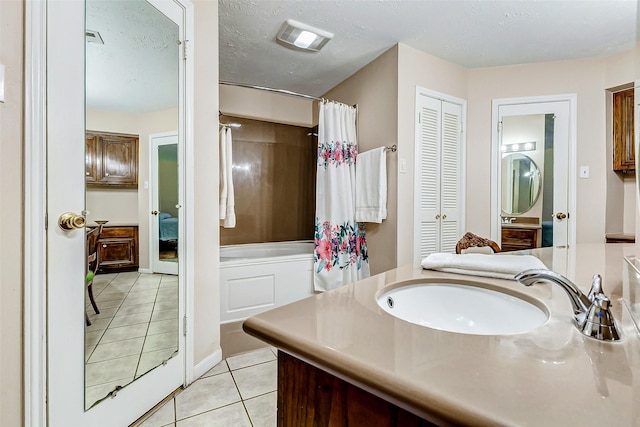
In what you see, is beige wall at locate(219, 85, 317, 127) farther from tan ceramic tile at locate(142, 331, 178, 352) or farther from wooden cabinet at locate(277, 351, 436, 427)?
wooden cabinet at locate(277, 351, 436, 427)

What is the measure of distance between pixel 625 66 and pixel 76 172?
4.20 meters

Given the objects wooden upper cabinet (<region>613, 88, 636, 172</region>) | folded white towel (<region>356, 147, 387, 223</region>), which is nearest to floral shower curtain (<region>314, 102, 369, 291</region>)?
folded white towel (<region>356, 147, 387, 223</region>)

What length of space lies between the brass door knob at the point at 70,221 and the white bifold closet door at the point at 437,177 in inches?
94.3

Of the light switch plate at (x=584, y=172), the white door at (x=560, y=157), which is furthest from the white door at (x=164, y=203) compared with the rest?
the light switch plate at (x=584, y=172)

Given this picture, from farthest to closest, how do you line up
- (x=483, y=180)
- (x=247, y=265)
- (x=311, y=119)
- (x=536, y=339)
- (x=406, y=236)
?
(x=311, y=119) → (x=483, y=180) → (x=406, y=236) → (x=247, y=265) → (x=536, y=339)

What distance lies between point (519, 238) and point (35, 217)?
3623 millimetres

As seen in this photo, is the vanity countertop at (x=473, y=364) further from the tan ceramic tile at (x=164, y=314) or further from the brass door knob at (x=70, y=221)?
the tan ceramic tile at (x=164, y=314)

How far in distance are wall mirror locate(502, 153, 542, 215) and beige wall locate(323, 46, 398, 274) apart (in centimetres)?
130

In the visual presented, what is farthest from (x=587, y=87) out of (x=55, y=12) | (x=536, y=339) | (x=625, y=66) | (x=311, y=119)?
(x=55, y=12)

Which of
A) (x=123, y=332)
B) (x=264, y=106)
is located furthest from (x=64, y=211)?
(x=264, y=106)

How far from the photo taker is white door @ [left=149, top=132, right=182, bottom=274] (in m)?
1.55

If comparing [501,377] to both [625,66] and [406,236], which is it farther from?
[625,66]

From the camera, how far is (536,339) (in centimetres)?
50

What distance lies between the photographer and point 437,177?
2881 millimetres
